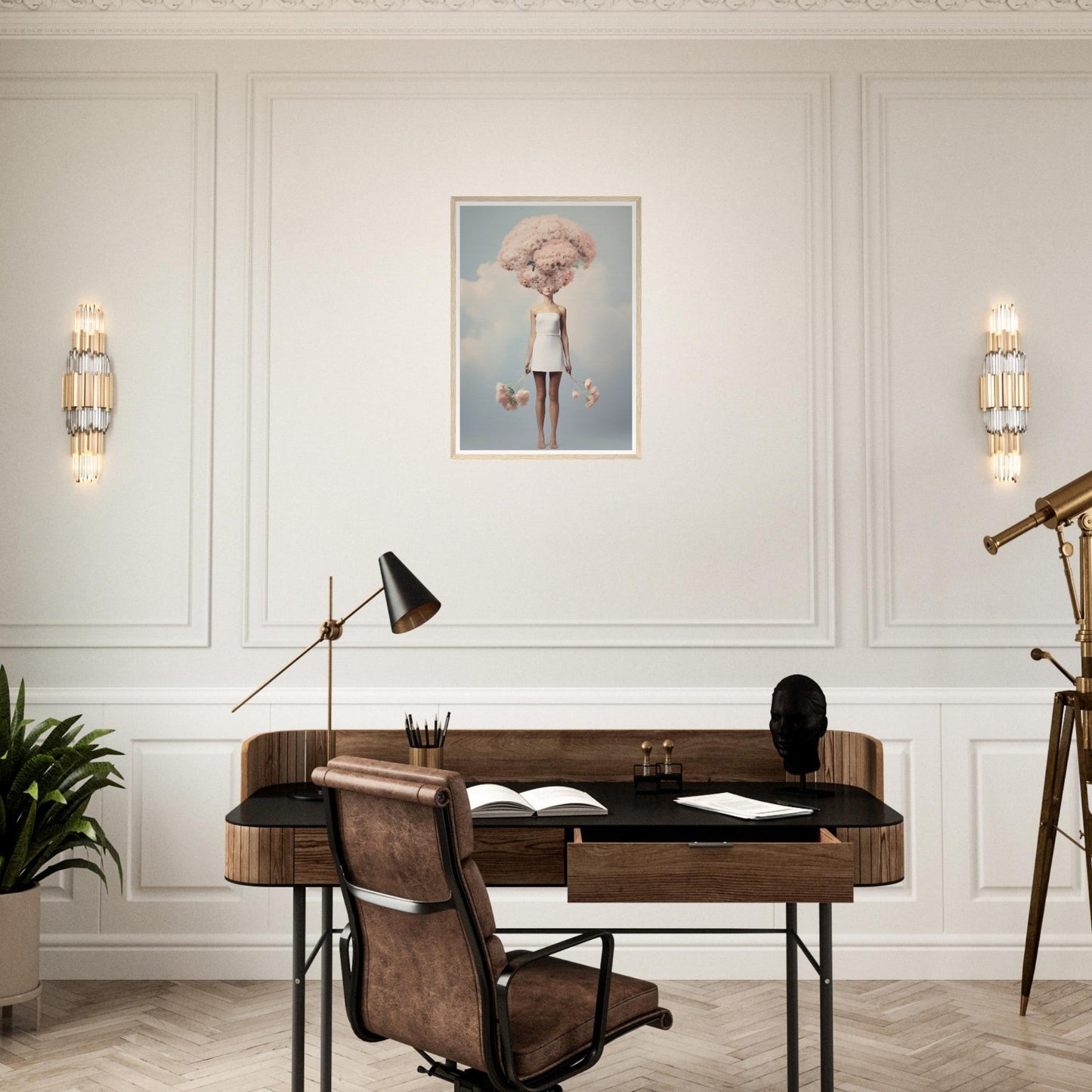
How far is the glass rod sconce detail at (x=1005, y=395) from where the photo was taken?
11.8 ft

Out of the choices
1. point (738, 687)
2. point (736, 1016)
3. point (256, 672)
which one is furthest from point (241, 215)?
point (736, 1016)

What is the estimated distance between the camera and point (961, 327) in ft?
12.1

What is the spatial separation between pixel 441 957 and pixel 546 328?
2.37 meters

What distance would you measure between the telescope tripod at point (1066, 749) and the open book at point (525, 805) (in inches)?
63.4

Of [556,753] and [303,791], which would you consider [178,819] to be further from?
[556,753]

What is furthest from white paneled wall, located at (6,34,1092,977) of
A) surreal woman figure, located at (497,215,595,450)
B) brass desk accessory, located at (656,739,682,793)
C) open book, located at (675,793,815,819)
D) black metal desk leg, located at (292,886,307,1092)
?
black metal desk leg, located at (292,886,307,1092)

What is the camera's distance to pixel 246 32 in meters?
3.71

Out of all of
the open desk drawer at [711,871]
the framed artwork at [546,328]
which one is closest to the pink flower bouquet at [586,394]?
the framed artwork at [546,328]

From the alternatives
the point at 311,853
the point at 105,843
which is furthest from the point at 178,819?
the point at 311,853

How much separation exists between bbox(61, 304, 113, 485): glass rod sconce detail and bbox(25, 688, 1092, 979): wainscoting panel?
0.81m

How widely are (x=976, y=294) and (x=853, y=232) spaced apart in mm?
488

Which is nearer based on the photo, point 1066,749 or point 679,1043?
point 679,1043

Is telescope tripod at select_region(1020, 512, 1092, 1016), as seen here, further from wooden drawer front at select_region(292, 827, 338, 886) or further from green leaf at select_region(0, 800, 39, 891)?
green leaf at select_region(0, 800, 39, 891)

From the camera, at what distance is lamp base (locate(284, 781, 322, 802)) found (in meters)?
2.55
